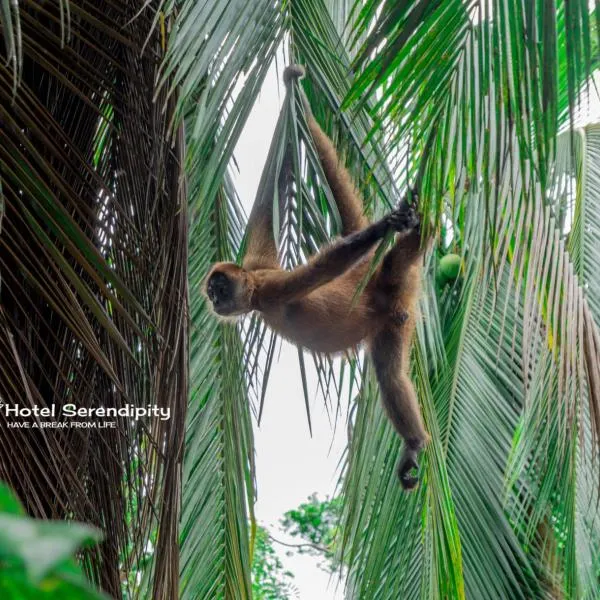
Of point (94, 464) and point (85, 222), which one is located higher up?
point (85, 222)

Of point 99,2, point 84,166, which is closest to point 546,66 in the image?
point 84,166

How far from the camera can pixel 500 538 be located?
4.71m


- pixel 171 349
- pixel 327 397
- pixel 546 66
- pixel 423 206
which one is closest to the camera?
pixel 546 66

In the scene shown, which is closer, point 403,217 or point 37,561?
point 37,561

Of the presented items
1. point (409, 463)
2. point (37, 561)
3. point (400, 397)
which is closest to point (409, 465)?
point (409, 463)

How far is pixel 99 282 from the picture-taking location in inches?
91.9

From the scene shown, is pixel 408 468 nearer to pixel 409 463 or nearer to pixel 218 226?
pixel 409 463

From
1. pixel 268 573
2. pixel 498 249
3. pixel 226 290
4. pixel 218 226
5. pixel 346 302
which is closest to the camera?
pixel 498 249

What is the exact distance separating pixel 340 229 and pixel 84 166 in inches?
47.3

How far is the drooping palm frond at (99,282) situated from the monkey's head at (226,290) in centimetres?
113

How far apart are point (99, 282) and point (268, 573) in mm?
9784

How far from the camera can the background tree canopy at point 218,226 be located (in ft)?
6.47

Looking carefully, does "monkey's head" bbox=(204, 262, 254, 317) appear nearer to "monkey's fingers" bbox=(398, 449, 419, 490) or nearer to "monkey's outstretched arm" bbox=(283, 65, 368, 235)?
"monkey's outstretched arm" bbox=(283, 65, 368, 235)

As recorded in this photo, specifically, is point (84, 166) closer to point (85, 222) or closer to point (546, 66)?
point (85, 222)
